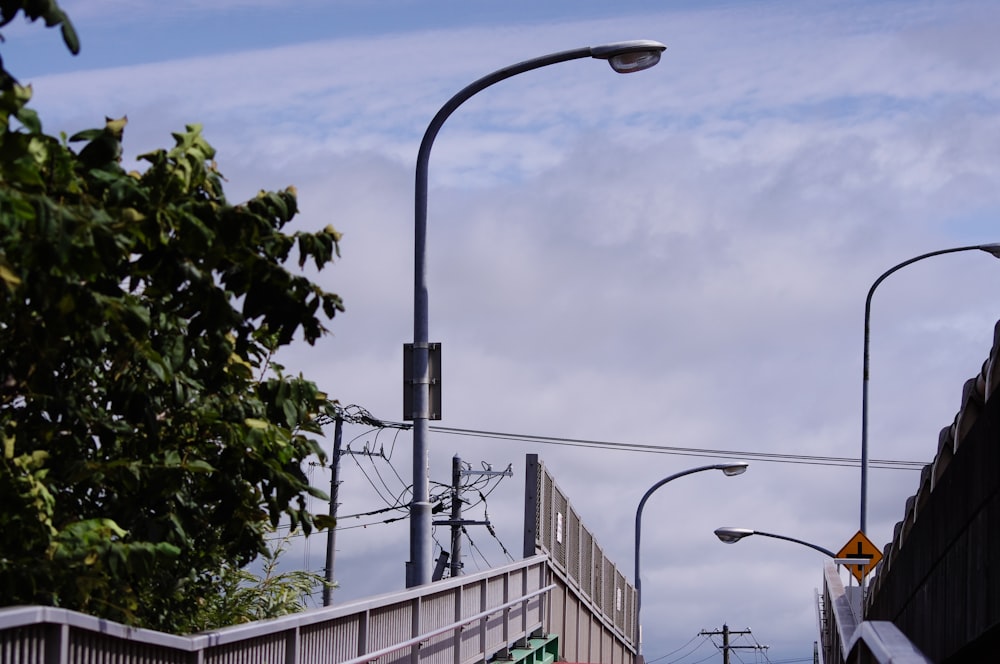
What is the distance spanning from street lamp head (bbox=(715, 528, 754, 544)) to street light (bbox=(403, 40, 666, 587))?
33350 millimetres

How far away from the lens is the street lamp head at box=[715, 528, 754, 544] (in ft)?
157

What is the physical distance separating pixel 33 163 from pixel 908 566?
714 centimetres

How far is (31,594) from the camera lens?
9.02m

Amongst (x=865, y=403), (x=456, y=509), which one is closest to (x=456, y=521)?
(x=456, y=509)

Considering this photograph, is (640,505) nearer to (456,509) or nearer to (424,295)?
(456,509)

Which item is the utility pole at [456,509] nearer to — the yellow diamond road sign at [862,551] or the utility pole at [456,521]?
the utility pole at [456,521]

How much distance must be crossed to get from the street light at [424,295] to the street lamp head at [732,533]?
33.4m

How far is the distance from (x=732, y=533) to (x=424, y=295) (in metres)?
34.1

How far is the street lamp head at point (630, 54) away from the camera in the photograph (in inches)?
612

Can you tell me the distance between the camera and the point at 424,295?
1562 cm

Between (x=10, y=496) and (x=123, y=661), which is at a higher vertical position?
(x=10, y=496)

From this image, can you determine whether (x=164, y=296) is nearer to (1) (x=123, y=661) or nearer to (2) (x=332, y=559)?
(1) (x=123, y=661)

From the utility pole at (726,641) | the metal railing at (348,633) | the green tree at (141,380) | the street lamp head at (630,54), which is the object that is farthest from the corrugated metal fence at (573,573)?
the utility pole at (726,641)

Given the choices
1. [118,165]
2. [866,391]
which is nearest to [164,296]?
[118,165]
